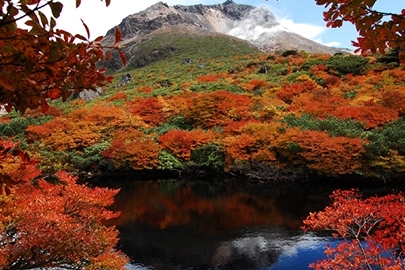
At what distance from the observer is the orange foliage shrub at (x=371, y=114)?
26.3 metres

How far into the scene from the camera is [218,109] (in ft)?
109

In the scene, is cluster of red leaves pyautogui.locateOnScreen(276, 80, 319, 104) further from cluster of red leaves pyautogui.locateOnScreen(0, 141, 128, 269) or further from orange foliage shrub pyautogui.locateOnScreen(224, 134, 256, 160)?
cluster of red leaves pyautogui.locateOnScreen(0, 141, 128, 269)

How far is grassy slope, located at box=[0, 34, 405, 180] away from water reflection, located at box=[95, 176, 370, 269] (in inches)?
93.3

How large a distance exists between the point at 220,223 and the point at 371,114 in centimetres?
1604

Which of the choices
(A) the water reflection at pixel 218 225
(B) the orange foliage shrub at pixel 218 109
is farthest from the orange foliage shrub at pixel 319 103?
(A) the water reflection at pixel 218 225

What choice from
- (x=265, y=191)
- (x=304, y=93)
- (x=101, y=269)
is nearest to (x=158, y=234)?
(x=101, y=269)

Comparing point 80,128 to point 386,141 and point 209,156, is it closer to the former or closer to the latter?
point 209,156

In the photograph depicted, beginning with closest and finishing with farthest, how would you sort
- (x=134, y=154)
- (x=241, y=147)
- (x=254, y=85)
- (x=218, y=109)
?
(x=241, y=147)
(x=134, y=154)
(x=218, y=109)
(x=254, y=85)

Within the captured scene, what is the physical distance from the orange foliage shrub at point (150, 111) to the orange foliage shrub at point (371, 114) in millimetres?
17782

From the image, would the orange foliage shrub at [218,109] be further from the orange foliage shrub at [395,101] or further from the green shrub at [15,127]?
the green shrub at [15,127]

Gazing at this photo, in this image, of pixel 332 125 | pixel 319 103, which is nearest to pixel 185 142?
pixel 332 125

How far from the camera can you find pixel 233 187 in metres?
24.8

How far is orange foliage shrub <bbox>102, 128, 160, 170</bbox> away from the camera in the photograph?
93.1 feet

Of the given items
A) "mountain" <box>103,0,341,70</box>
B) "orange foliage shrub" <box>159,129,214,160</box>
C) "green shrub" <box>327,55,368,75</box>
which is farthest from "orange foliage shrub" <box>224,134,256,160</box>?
"mountain" <box>103,0,341,70</box>
